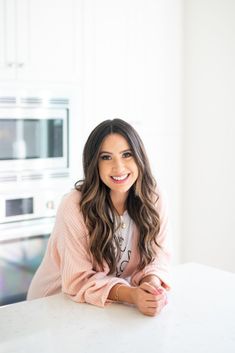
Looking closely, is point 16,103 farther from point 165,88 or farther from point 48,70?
point 165,88

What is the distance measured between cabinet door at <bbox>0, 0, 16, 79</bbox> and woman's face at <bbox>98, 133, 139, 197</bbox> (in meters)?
1.03

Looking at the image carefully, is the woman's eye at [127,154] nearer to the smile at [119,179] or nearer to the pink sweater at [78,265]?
the smile at [119,179]

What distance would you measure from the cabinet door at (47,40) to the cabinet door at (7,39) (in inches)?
1.3

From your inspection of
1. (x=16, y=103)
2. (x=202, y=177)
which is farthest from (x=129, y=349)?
(x=202, y=177)

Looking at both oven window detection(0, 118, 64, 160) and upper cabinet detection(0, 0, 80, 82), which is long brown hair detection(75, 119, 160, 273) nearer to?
oven window detection(0, 118, 64, 160)

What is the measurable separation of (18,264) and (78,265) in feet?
3.61

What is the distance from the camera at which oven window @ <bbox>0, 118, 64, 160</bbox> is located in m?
2.36

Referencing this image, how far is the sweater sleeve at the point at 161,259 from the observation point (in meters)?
1.54

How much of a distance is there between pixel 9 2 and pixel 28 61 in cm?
29

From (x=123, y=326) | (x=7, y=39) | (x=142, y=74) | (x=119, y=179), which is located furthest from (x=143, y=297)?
(x=142, y=74)

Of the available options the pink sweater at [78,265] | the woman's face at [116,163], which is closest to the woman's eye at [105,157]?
the woman's face at [116,163]

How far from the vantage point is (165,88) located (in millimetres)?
3107

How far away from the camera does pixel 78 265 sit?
148 centimetres

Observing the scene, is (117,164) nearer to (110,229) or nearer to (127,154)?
(127,154)
